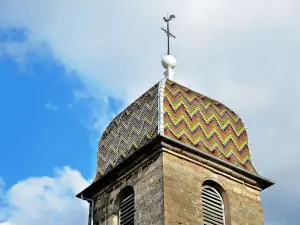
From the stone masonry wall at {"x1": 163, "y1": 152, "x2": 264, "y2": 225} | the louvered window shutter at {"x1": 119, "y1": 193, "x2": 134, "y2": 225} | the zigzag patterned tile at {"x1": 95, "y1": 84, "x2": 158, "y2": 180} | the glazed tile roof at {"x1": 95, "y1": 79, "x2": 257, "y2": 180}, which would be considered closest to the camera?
the stone masonry wall at {"x1": 163, "y1": 152, "x2": 264, "y2": 225}

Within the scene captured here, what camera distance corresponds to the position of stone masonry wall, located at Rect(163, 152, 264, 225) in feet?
53.0

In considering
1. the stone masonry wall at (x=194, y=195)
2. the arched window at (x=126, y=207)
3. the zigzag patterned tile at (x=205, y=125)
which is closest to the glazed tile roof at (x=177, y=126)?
the zigzag patterned tile at (x=205, y=125)

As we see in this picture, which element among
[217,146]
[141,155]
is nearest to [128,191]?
[141,155]

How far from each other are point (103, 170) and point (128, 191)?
150cm

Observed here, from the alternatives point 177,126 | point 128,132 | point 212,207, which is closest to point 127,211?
point 212,207

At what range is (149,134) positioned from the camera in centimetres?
1758

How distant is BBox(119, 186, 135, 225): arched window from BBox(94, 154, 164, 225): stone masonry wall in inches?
4.4

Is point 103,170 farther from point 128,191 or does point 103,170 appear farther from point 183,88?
point 183,88

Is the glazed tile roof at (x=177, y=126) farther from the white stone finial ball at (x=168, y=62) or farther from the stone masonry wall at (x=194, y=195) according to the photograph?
the white stone finial ball at (x=168, y=62)

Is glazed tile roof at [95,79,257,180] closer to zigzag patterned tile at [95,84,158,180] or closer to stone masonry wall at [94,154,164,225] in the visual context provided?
zigzag patterned tile at [95,84,158,180]

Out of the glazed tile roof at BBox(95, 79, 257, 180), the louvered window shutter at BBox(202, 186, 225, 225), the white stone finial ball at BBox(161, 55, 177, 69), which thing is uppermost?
the white stone finial ball at BBox(161, 55, 177, 69)

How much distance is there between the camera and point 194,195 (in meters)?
16.8

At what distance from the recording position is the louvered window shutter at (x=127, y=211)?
674 inches

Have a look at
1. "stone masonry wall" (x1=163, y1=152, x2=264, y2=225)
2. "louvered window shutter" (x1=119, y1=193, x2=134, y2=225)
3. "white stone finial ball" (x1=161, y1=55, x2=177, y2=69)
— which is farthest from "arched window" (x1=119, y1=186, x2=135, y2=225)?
"white stone finial ball" (x1=161, y1=55, x2=177, y2=69)
